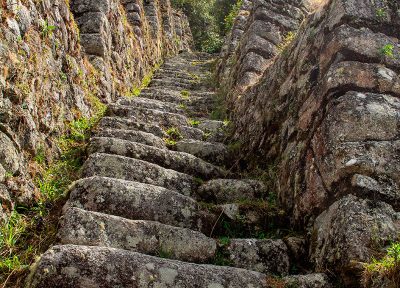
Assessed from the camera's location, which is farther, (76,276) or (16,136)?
(16,136)

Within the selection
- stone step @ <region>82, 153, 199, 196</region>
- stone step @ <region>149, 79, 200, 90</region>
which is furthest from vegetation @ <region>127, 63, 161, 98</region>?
stone step @ <region>82, 153, 199, 196</region>

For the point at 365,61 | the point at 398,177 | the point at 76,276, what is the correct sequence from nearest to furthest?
the point at 76,276, the point at 398,177, the point at 365,61

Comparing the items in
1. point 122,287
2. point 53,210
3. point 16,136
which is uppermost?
point 16,136

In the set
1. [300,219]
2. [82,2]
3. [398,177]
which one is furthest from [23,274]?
[82,2]

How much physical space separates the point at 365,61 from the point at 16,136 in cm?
281

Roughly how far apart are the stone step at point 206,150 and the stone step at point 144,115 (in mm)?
689

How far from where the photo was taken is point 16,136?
323 centimetres

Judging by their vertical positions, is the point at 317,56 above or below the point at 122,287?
above

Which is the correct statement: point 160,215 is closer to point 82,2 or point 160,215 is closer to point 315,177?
point 315,177

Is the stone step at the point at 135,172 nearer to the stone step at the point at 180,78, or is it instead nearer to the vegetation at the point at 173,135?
the vegetation at the point at 173,135

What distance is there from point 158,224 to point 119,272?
590mm

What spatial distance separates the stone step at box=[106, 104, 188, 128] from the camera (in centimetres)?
520

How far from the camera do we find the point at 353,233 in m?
2.34

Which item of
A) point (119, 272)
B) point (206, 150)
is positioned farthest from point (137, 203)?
point (206, 150)
